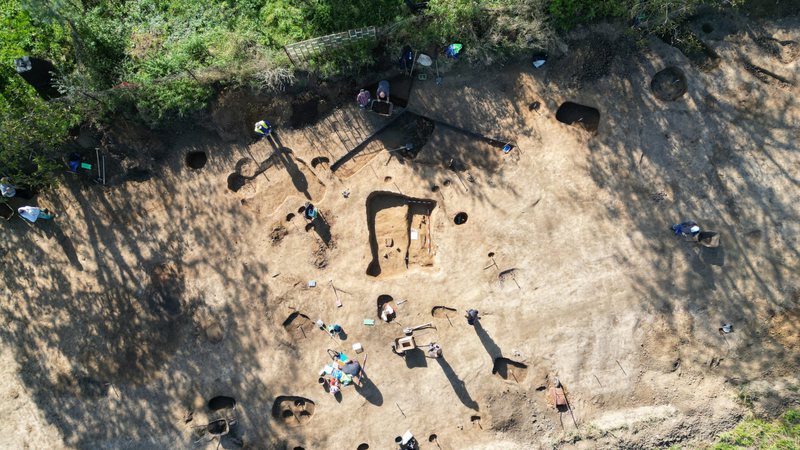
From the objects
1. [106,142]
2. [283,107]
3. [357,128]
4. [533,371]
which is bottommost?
[533,371]

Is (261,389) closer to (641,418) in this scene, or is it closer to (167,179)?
(167,179)

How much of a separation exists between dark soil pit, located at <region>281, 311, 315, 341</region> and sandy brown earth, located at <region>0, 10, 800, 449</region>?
5 centimetres

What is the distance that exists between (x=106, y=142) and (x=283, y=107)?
4118 mm

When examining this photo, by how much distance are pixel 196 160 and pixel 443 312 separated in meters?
6.82

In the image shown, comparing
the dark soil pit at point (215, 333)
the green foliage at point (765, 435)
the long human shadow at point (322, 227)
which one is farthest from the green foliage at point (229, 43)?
the green foliage at point (765, 435)

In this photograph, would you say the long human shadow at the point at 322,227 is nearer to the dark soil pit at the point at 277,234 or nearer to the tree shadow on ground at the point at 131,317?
the dark soil pit at the point at 277,234

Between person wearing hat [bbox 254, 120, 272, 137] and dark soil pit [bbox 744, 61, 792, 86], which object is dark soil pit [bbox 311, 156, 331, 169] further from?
dark soil pit [bbox 744, 61, 792, 86]

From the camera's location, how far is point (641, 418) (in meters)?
12.5

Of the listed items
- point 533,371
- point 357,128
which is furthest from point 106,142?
point 533,371

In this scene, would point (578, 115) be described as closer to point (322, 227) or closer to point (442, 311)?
point (442, 311)

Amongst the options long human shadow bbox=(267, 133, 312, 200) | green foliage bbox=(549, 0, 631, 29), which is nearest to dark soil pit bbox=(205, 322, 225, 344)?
long human shadow bbox=(267, 133, 312, 200)

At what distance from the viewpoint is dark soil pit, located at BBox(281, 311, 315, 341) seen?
1248 centimetres

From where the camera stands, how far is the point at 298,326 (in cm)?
1251

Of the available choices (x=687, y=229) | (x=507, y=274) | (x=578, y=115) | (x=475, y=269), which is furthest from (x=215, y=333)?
(x=687, y=229)
